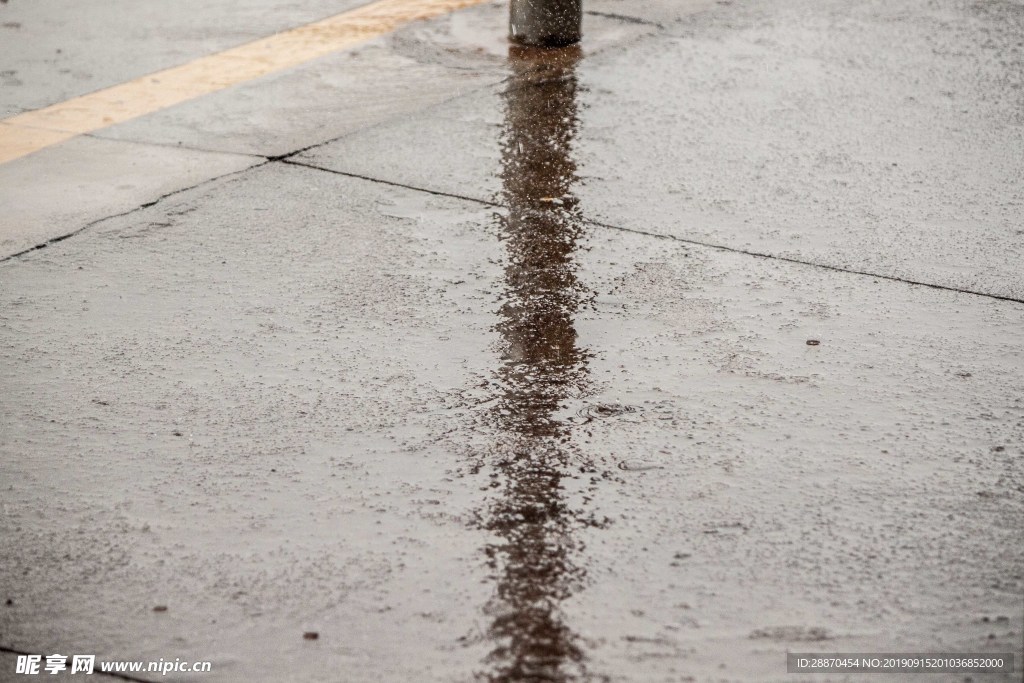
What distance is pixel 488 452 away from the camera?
285cm

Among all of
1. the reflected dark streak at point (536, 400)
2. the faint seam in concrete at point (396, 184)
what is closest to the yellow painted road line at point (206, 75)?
the faint seam in concrete at point (396, 184)

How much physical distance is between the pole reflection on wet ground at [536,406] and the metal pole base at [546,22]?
0.82 metres

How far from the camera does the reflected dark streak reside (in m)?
2.29

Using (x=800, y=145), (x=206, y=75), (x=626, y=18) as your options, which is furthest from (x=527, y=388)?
(x=626, y=18)

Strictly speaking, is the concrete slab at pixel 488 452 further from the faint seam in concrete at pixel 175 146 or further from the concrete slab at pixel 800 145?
the faint seam in concrete at pixel 175 146

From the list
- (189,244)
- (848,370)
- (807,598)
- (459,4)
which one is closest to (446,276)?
(189,244)

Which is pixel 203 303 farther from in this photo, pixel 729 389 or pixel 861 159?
pixel 861 159

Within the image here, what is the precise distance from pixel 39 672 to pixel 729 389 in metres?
1.69

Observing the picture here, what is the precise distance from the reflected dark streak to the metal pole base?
76cm

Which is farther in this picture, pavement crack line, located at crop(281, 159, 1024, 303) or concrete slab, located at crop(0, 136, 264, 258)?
concrete slab, located at crop(0, 136, 264, 258)

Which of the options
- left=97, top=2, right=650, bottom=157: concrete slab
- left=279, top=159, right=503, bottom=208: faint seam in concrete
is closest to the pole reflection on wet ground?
left=279, top=159, right=503, bottom=208: faint seam in concrete

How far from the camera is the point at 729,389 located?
122 inches

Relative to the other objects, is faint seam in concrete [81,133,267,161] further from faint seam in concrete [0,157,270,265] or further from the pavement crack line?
the pavement crack line

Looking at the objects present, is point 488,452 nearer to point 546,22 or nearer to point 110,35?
point 546,22
